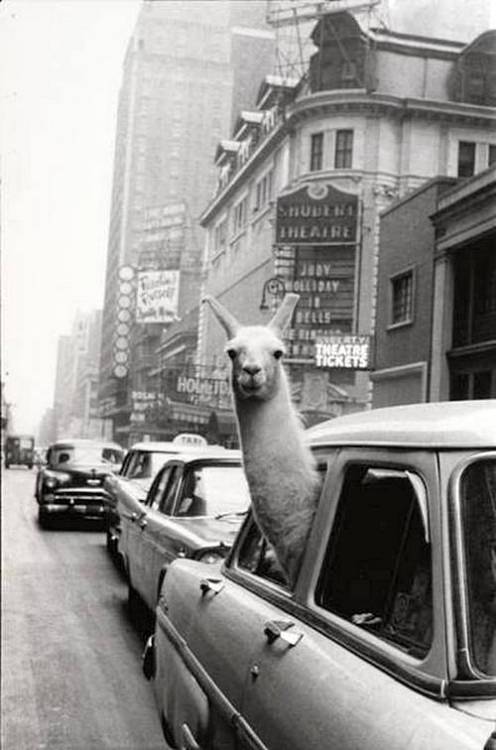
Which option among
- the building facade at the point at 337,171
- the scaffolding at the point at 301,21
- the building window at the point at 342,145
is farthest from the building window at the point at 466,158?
the scaffolding at the point at 301,21

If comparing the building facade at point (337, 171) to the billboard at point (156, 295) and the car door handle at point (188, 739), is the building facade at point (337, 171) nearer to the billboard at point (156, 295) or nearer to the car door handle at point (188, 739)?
the billboard at point (156, 295)

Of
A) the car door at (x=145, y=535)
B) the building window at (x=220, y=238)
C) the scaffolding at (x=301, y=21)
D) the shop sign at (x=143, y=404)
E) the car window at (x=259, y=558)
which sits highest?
the scaffolding at (x=301, y=21)

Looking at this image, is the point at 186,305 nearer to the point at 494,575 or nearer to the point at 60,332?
the point at 60,332

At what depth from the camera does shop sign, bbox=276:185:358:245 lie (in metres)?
3.97

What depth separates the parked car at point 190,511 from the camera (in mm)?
4516

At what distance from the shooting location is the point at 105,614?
645 cm

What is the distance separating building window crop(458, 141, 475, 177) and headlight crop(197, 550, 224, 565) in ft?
7.07

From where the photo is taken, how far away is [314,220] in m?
4.12

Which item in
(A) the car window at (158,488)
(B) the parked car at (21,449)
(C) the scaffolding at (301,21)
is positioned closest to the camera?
(C) the scaffolding at (301,21)

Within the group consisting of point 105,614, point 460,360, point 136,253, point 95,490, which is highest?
point 136,253

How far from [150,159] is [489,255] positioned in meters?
1.87

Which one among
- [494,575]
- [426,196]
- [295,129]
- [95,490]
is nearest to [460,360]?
[426,196]

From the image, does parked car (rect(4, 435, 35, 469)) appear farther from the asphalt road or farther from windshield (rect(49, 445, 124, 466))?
the asphalt road

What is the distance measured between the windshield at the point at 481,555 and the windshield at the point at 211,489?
339 centimetres
